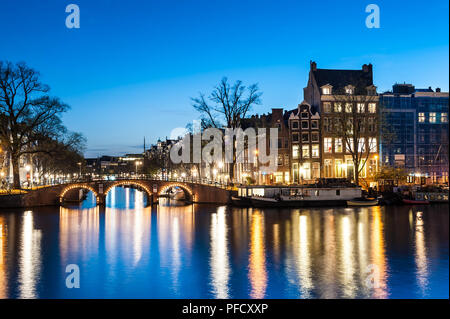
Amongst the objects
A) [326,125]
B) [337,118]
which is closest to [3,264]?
[337,118]

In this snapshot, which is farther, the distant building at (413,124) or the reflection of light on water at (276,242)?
the distant building at (413,124)

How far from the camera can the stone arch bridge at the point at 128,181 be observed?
55.5 metres

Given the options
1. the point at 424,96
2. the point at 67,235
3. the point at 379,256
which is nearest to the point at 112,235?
the point at 67,235

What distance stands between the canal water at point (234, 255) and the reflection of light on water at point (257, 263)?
53 mm

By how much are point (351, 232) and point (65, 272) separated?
63.1ft

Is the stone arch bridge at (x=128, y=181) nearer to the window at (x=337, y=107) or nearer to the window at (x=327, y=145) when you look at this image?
the window at (x=327, y=145)

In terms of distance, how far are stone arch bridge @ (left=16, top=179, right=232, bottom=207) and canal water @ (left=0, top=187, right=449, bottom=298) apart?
9.82 m

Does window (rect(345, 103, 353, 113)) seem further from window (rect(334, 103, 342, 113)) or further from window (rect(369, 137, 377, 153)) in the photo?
window (rect(369, 137, 377, 153))

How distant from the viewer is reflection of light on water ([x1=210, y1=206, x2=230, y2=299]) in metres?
21.5

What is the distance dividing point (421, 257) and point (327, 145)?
40.3 m

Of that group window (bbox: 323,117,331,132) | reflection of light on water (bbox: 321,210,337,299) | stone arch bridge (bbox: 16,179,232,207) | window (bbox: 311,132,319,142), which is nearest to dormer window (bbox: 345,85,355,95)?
window (bbox: 323,117,331,132)

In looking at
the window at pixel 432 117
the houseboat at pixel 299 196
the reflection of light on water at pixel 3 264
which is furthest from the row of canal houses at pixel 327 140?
the reflection of light on water at pixel 3 264

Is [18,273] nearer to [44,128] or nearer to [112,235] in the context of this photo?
[112,235]

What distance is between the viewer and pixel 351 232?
112ft
